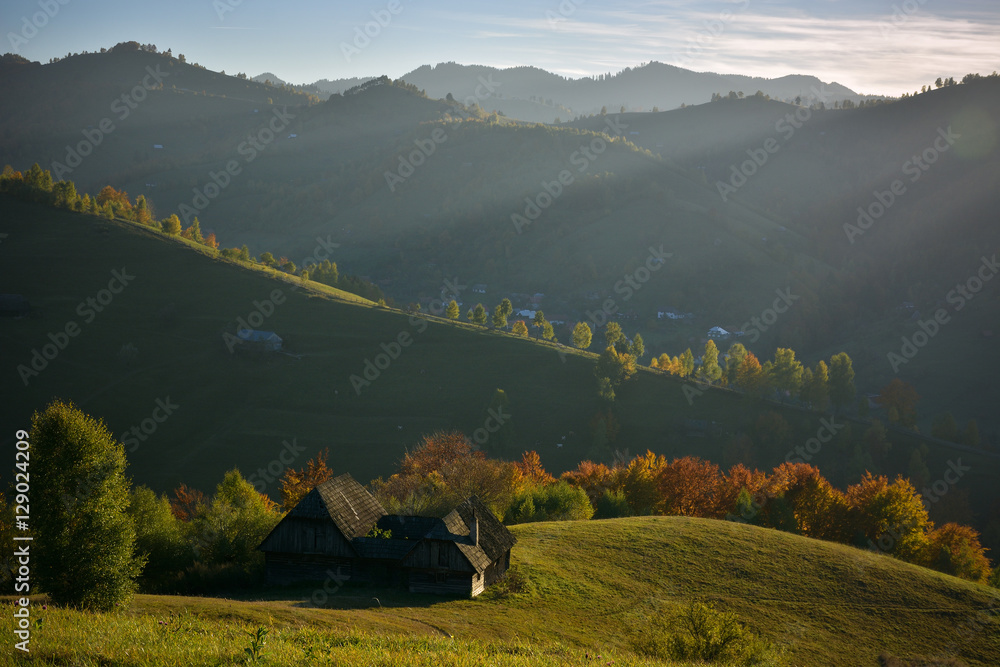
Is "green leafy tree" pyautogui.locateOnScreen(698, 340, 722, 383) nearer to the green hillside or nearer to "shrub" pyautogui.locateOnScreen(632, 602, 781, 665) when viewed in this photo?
the green hillside

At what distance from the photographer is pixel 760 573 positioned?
43.8m

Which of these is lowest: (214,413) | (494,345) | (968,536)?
(968,536)

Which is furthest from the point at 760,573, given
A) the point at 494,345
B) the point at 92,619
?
the point at 494,345

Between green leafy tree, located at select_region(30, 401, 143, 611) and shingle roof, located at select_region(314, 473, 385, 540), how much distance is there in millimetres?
13004

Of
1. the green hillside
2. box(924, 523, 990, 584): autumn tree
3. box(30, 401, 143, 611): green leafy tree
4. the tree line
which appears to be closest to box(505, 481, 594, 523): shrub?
the green hillside

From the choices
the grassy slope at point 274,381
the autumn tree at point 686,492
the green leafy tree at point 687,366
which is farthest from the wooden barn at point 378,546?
the green leafy tree at point 687,366

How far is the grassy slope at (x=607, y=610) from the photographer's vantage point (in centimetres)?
1708

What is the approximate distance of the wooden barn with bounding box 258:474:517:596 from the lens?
1411 inches

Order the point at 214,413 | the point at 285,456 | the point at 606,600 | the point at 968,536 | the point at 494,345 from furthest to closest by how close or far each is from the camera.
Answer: the point at 494,345, the point at 214,413, the point at 285,456, the point at 968,536, the point at 606,600

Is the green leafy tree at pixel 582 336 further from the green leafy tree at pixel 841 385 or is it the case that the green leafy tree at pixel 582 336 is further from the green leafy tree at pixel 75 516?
the green leafy tree at pixel 75 516

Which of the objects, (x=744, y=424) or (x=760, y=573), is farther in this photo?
(x=744, y=424)

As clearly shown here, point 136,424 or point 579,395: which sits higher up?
point 579,395

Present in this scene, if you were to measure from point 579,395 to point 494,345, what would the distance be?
2077 centimetres

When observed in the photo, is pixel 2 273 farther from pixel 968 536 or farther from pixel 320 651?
pixel 968 536
